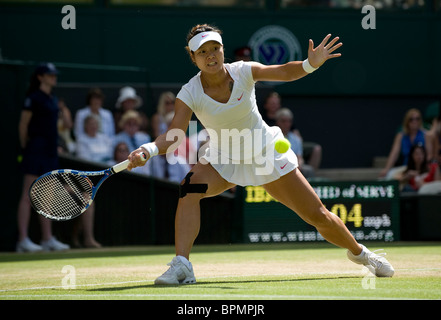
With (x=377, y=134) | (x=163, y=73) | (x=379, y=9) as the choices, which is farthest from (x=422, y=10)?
(x=163, y=73)

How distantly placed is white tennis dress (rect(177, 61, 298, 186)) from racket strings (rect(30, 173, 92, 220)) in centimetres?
97

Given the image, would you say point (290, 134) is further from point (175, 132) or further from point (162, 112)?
point (175, 132)

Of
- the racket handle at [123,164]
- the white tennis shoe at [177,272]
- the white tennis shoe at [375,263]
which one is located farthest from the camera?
the white tennis shoe at [375,263]

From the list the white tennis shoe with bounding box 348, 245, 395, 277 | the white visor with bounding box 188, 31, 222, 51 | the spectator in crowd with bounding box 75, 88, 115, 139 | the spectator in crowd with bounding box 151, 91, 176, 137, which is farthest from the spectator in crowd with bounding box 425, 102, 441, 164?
the white visor with bounding box 188, 31, 222, 51

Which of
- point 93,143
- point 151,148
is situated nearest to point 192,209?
point 151,148

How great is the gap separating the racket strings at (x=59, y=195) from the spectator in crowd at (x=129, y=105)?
5.26 metres

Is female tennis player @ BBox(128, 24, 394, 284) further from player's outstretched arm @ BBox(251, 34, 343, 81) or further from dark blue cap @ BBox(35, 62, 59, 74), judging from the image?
dark blue cap @ BBox(35, 62, 59, 74)

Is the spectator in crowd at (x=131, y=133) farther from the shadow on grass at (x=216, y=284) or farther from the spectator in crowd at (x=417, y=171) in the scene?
the shadow on grass at (x=216, y=284)

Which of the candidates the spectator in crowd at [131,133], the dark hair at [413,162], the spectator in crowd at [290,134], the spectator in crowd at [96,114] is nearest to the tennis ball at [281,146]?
the spectator in crowd at [290,134]

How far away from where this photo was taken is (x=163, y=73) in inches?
578

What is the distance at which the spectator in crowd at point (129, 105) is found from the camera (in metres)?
12.3

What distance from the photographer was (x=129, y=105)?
486 inches
